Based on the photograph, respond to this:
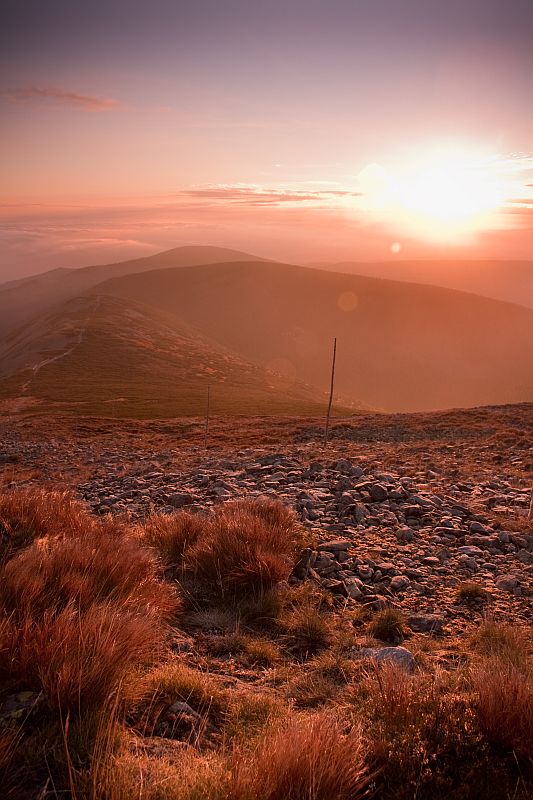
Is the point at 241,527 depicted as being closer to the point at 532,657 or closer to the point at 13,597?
the point at 13,597

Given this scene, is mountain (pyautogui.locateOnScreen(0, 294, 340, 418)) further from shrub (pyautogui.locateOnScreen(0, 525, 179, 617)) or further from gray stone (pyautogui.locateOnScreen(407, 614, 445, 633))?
gray stone (pyautogui.locateOnScreen(407, 614, 445, 633))

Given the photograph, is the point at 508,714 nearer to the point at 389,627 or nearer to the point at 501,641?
the point at 501,641

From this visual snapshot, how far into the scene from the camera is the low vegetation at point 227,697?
99.7 inches

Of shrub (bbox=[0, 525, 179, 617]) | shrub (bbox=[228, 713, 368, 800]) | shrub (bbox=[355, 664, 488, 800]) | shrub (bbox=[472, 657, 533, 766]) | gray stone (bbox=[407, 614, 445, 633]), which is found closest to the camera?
shrub (bbox=[228, 713, 368, 800])

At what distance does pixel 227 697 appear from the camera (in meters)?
3.80

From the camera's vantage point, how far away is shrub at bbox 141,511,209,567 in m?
7.06

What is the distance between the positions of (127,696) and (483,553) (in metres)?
6.25

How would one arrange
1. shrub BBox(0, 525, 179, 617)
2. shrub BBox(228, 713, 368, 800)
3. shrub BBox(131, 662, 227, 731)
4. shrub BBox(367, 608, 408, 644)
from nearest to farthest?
shrub BBox(228, 713, 368, 800) < shrub BBox(131, 662, 227, 731) < shrub BBox(0, 525, 179, 617) < shrub BBox(367, 608, 408, 644)

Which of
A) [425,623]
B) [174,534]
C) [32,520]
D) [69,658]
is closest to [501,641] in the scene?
[425,623]

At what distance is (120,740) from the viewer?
2.88 meters

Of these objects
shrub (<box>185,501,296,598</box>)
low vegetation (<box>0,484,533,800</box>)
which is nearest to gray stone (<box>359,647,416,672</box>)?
low vegetation (<box>0,484,533,800</box>)

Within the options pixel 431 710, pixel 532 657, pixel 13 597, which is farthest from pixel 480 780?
pixel 13 597

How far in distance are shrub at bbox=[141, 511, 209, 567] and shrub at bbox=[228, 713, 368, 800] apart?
4.32m

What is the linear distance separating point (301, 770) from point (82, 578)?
301cm
